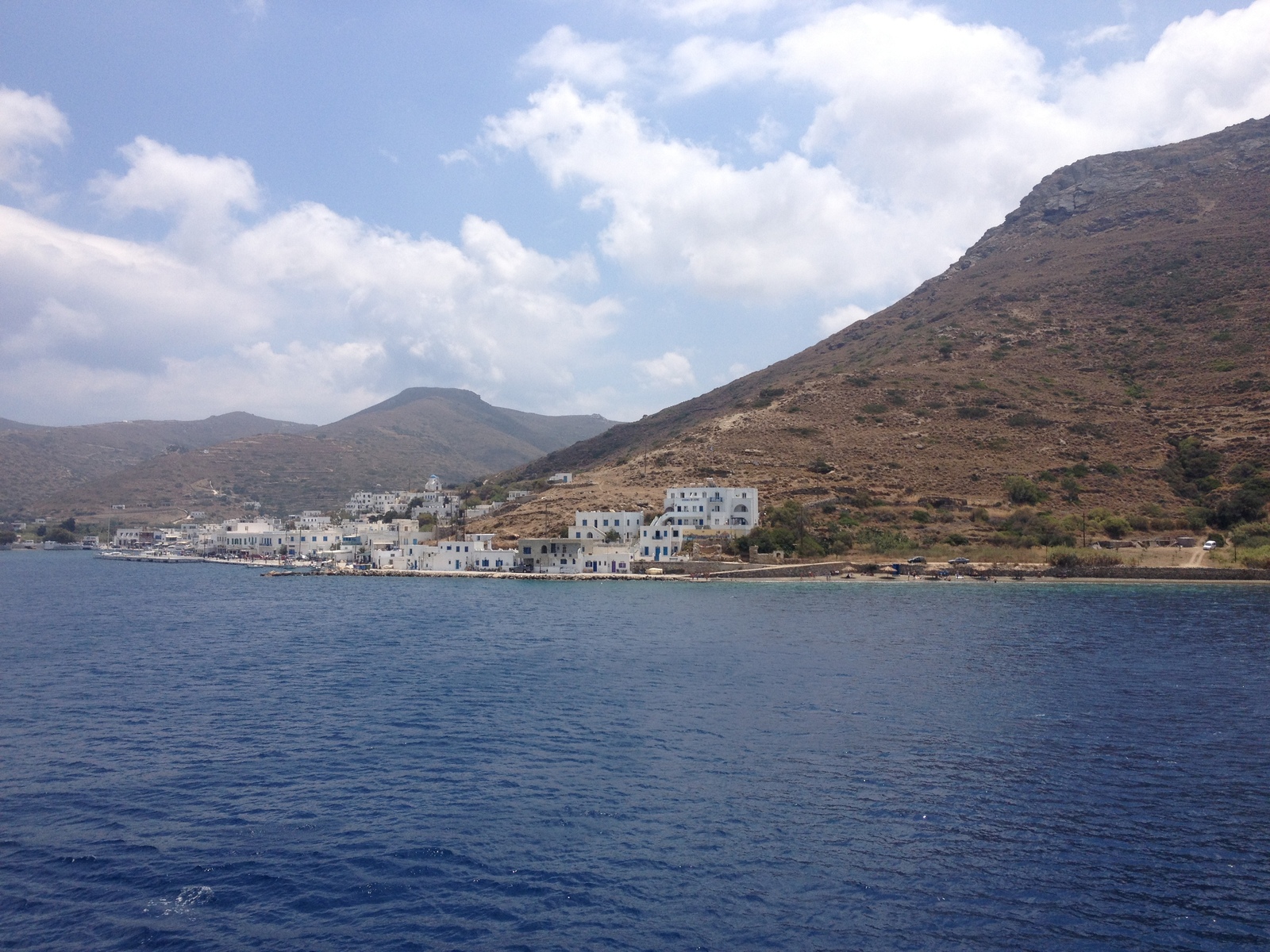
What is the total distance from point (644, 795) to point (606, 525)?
64491mm

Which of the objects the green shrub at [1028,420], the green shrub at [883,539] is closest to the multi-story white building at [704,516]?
the green shrub at [883,539]

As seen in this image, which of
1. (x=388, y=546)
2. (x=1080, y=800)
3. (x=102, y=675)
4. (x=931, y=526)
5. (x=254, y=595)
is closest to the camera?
(x=1080, y=800)

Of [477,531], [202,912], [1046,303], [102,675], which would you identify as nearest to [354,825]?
[202,912]

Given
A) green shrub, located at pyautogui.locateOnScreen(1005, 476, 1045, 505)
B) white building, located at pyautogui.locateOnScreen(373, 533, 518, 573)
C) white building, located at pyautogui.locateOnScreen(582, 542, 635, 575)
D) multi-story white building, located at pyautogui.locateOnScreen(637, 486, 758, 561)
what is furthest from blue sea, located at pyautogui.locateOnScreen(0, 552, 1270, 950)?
white building, located at pyautogui.locateOnScreen(373, 533, 518, 573)

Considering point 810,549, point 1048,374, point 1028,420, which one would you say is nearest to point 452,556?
point 810,549

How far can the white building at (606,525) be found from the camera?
8200 centimetres

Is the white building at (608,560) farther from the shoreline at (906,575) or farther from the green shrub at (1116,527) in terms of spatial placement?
the green shrub at (1116,527)

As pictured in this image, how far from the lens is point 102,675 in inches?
1251

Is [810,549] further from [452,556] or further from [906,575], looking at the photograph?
[452,556]

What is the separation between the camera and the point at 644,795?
18484mm

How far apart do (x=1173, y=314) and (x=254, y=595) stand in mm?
107779

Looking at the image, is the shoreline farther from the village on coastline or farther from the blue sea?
the blue sea

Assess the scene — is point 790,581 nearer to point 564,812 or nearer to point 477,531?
point 477,531

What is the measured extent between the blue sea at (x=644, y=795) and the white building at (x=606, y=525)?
43.4 meters
